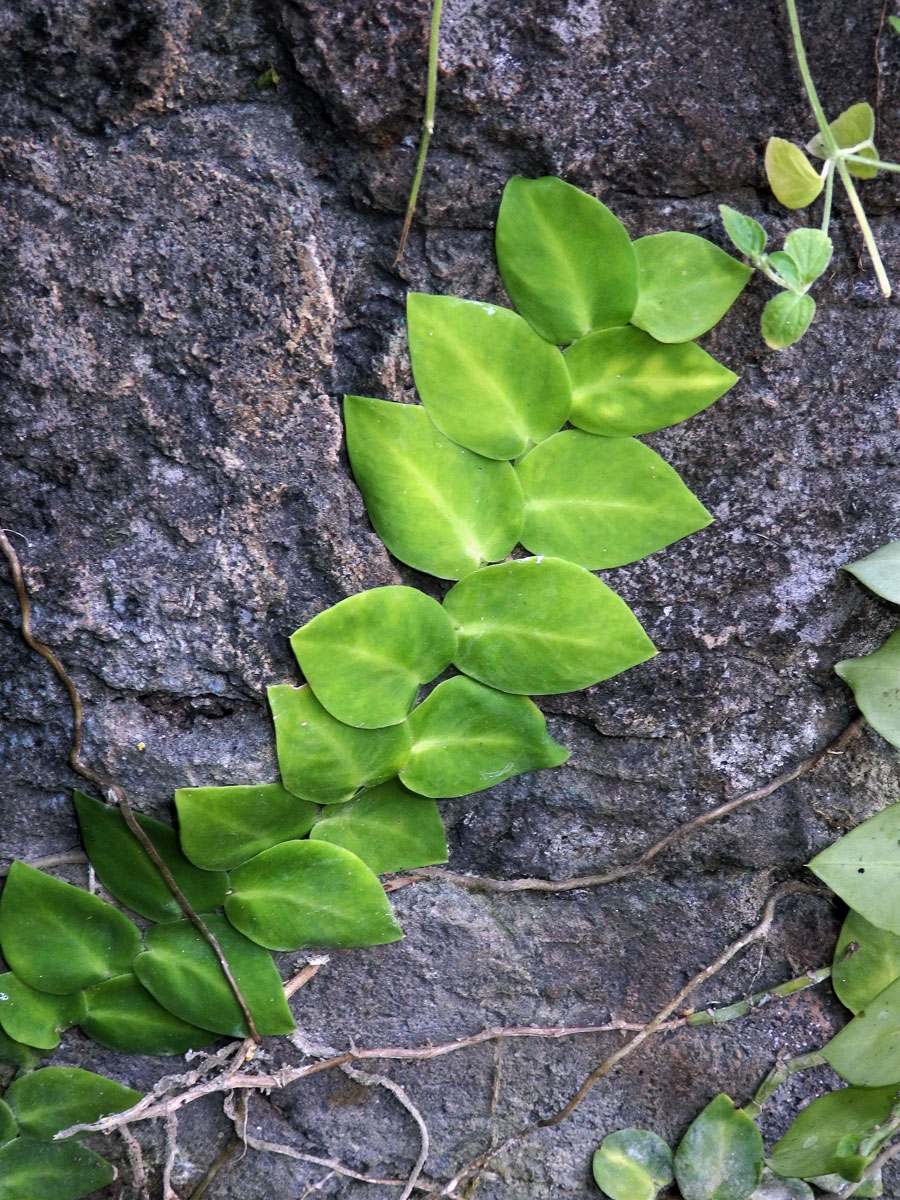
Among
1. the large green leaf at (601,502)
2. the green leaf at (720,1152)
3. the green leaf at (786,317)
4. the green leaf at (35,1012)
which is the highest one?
the green leaf at (786,317)

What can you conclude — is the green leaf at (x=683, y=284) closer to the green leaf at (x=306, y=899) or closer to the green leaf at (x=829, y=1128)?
the green leaf at (x=306, y=899)

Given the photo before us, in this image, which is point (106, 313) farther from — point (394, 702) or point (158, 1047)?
point (158, 1047)

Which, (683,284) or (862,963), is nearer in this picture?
(683,284)

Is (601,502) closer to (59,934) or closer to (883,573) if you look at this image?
(883,573)

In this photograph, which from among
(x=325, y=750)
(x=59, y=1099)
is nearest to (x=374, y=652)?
(x=325, y=750)

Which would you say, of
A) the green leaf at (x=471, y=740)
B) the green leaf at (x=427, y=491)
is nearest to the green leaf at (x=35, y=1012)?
the green leaf at (x=471, y=740)

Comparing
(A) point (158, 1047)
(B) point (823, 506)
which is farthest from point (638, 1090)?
(B) point (823, 506)
